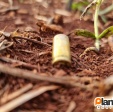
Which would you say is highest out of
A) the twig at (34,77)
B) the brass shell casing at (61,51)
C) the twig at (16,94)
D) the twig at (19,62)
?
the brass shell casing at (61,51)

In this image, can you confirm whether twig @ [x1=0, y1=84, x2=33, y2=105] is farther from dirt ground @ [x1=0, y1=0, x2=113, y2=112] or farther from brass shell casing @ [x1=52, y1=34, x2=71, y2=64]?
brass shell casing @ [x1=52, y1=34, x2=71, y2=64]

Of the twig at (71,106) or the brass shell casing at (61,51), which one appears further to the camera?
the brass shell casing at (61,51)

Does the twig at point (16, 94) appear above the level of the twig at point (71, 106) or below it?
above

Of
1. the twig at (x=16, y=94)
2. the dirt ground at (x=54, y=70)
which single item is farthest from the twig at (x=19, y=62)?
the twig at (x=16, y=94)

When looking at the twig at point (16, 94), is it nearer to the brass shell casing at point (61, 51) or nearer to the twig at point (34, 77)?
the twig at point (34, 77)

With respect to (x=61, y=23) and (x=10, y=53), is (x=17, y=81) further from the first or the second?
(x=61, y=23)

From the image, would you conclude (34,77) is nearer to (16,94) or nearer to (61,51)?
(16,94)

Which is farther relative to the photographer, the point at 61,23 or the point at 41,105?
the point at 61,23

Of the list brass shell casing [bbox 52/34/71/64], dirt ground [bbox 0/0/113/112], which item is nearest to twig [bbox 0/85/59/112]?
dirt ground [bbox 0/0/113/112]

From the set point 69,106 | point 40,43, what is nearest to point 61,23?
point 40,43
